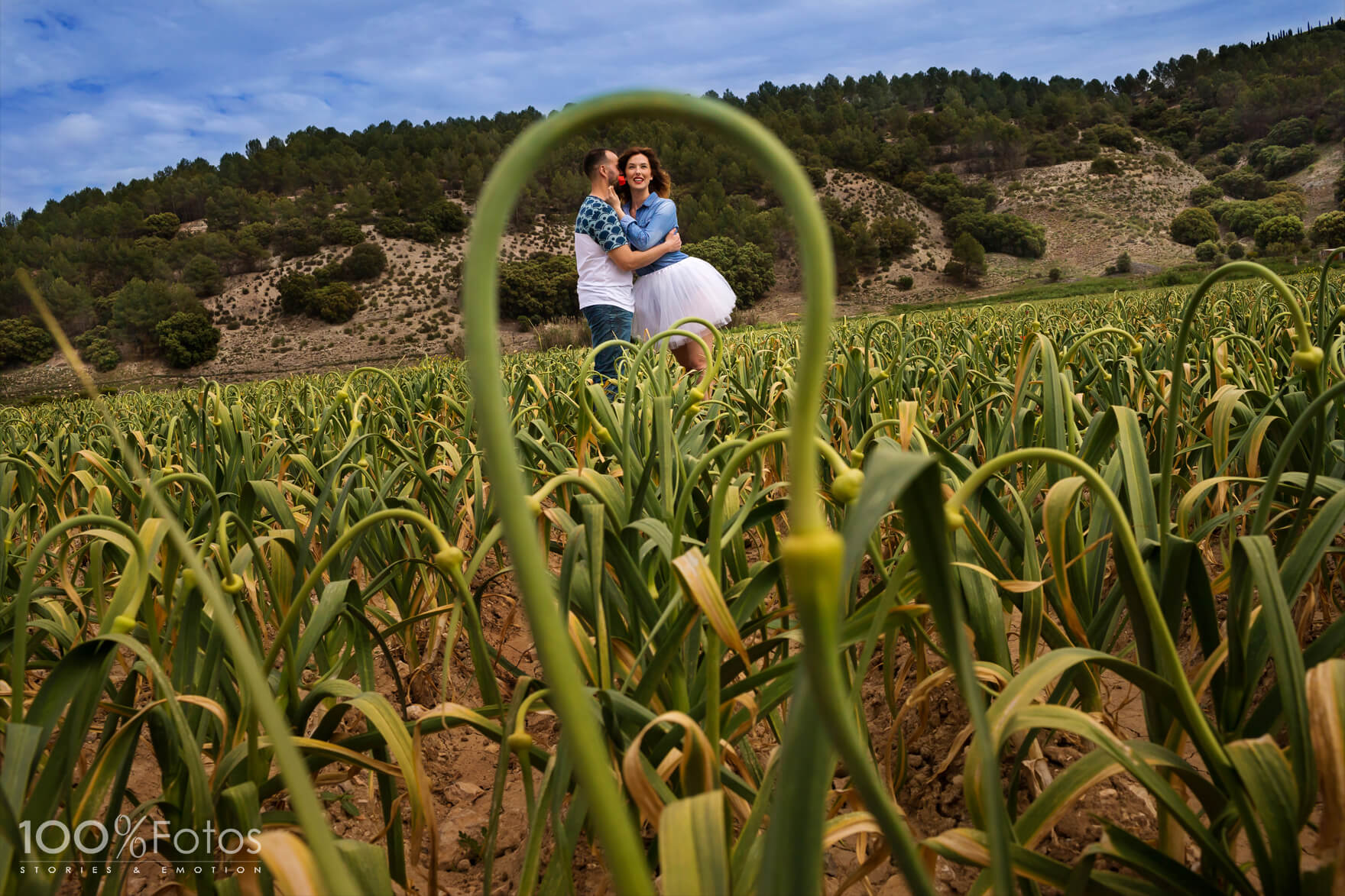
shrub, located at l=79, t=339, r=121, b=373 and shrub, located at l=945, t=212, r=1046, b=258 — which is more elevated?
shrub, located at l=945, t=212, r=1046, b=258

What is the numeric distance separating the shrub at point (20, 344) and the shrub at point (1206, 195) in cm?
6576

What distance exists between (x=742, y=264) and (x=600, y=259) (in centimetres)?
3424

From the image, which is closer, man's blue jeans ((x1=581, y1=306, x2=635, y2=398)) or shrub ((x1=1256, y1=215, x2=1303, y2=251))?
man's blue jeans ((x1=581, y1=306, x2=635, y2=398))

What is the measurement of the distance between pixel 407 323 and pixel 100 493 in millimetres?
42855

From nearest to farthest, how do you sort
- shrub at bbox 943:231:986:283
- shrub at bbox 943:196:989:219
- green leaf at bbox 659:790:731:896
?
green leaf at bbox 659:790:731:896
shrub at bbox 943:231:986:283
shrub at bbox 943:196:989:219

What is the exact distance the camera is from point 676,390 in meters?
2.49

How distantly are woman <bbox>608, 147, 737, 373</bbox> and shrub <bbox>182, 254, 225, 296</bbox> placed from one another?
46.7 metres

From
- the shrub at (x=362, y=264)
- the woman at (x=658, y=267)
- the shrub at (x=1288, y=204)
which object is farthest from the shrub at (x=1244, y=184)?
the woman at (x=658, y=267)

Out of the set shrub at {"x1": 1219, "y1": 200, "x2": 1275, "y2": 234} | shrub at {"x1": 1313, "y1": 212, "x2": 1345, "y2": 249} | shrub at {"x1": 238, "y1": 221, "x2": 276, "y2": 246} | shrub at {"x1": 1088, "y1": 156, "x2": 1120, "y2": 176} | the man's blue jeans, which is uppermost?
shrub at {"x1": 238, "y1": 221, "x2": 276, "y2": 246}

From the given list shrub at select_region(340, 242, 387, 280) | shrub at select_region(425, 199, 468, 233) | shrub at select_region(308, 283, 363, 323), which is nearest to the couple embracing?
shrub at select_region(308, 283, 363, 323)

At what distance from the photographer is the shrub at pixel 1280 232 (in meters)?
37.6

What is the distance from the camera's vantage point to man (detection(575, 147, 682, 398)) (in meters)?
4.75

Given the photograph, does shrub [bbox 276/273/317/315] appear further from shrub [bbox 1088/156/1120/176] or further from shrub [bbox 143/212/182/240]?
shrub [bbox 1088/156/1120/176]

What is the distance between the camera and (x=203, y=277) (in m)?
43.8
